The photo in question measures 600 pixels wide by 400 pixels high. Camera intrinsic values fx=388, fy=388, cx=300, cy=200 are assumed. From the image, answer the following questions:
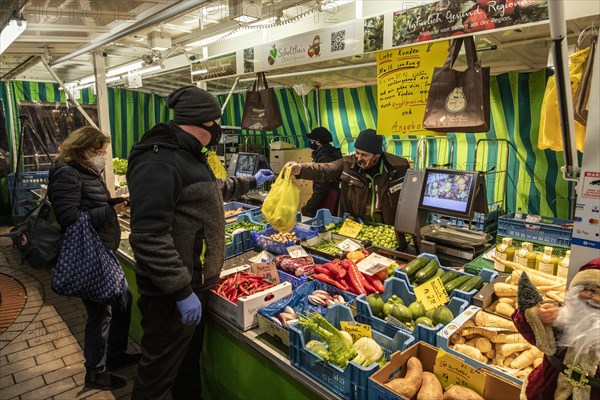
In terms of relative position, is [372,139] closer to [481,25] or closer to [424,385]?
[481,25]

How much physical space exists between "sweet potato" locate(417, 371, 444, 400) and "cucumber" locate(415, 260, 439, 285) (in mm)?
931

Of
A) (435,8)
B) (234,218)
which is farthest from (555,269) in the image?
(234,218)

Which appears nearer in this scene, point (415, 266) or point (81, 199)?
point (415, 266)

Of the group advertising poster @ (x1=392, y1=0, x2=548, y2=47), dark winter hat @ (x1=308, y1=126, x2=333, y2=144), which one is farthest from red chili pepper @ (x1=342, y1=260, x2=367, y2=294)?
dark winter hat @ (x1=308, y1=126, x2=333, y2=144)

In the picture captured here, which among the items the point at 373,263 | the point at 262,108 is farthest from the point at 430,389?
the point at 262,108

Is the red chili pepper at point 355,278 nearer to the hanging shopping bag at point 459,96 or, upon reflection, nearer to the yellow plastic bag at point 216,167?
the hanging shopping bag at point 459,96

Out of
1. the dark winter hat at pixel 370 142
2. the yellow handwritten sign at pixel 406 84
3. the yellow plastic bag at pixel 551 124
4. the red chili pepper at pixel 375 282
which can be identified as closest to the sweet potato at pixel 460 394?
the red chili pepper at pixel 375 282

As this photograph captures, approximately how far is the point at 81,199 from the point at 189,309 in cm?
161

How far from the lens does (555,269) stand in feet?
8.34

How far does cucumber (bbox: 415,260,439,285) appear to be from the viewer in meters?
2.65

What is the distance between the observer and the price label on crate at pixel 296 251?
3.13 metres

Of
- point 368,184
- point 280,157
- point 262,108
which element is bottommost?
point 368,184

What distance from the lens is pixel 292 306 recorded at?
2482 mm

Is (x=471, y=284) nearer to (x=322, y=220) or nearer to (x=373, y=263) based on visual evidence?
(x=373, y=263)
